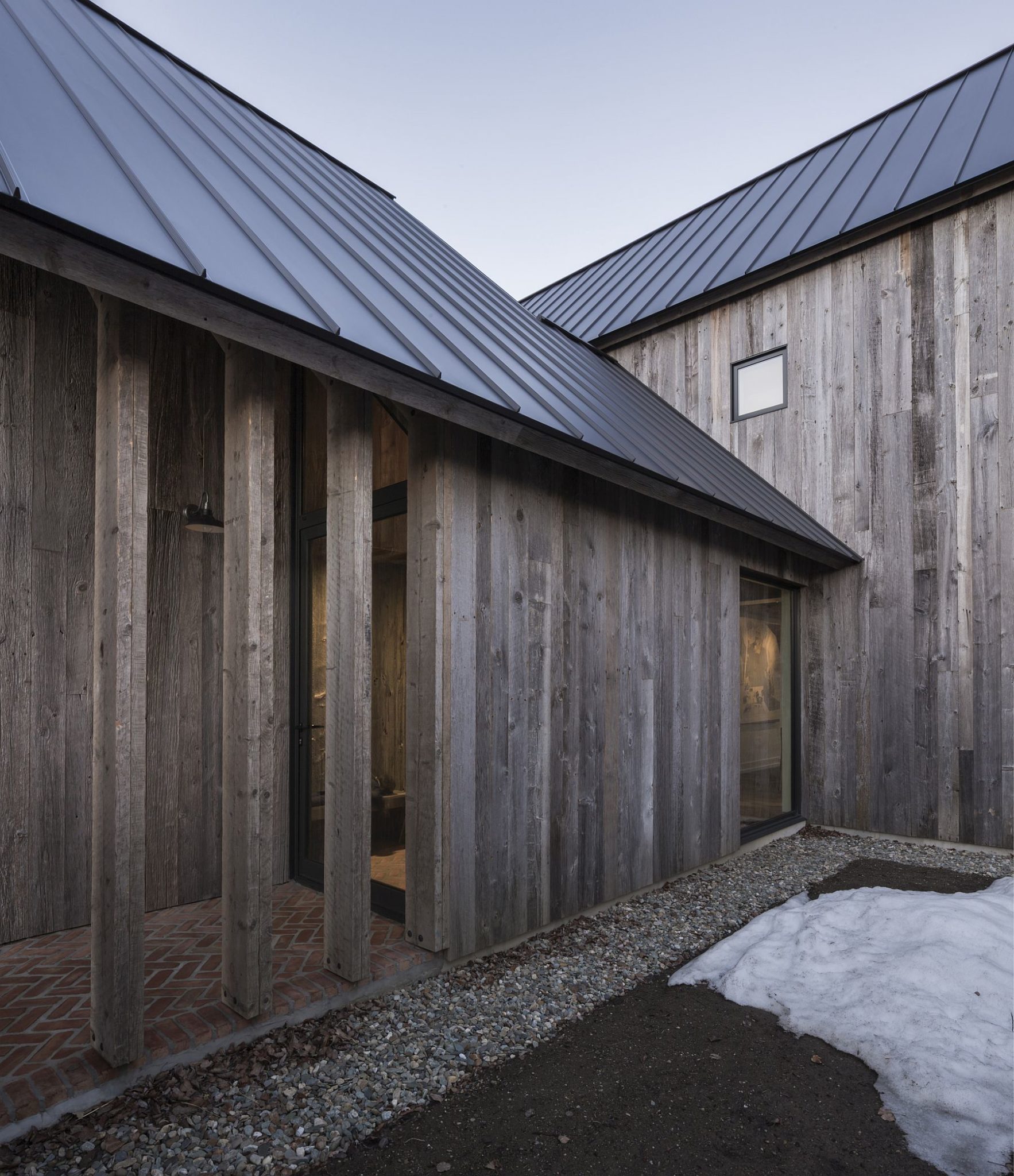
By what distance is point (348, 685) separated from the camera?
3186 mm

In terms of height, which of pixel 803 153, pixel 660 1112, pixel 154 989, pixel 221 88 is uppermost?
pixel 803 153

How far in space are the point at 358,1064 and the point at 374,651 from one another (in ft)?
7.03

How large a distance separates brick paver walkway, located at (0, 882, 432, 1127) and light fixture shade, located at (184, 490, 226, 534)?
7.01 feet

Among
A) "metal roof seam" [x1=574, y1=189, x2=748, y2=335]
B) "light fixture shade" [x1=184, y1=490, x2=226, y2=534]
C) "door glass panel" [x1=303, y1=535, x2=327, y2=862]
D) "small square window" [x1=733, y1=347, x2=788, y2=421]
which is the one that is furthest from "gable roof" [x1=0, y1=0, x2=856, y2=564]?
"metal roof seam" [x1=574, y1=189, x2=748, y2=335]

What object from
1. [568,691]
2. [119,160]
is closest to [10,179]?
[119,160]

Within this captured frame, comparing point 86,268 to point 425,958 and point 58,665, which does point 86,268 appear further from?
point 425,958

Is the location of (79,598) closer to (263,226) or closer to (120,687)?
(120,687)

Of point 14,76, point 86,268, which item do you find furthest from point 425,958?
point 14,76

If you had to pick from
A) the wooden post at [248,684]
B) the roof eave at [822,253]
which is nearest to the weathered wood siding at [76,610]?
the wooden post at [248,684]

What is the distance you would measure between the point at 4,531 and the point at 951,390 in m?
7.17

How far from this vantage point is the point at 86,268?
2.14 m

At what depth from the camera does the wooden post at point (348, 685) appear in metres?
3.12

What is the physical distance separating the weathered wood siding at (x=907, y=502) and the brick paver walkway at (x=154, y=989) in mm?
5101

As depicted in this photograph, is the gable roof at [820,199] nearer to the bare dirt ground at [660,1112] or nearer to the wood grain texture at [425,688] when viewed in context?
the wood grain texture at [425,688]
